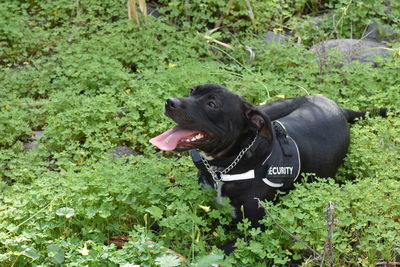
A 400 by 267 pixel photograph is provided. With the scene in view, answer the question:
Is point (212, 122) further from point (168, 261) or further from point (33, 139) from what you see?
point (33, 139)

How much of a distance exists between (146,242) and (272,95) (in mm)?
3217

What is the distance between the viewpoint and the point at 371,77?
22.7ft

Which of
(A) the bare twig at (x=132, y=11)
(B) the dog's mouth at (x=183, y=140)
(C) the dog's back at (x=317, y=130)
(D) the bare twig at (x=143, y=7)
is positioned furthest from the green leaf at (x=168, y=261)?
(A) the bare twig at (x=132, y=11)

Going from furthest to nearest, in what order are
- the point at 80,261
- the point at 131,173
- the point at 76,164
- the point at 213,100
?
the point at 76,164, the point at 131,173, the point at 213,100, the point at 80,261

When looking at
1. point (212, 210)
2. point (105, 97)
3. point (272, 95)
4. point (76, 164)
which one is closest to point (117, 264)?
point (212, 210)

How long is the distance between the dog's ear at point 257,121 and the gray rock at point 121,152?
1615mm

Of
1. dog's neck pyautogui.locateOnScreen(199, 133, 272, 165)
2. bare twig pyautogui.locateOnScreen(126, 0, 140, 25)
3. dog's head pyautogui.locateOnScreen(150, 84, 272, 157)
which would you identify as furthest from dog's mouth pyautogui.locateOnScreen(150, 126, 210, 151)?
bare twig pyautogui.locateOnScreen(126, 0, 140, 25)

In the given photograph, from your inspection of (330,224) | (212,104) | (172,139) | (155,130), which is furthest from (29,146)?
(330,224)

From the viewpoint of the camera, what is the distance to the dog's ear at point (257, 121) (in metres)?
4.36

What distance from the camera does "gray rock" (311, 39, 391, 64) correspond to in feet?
24.0

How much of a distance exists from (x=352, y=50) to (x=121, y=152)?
3.48 m

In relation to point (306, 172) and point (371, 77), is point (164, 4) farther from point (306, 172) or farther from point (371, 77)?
point (306, 172)

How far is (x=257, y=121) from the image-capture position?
4.39 m

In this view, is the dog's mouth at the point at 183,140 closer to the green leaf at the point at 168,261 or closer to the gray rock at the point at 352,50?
the green leaf at the point at 168,261
